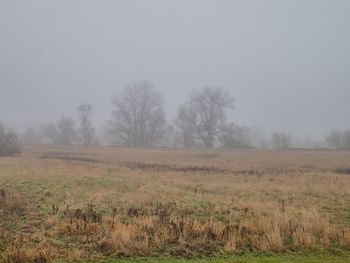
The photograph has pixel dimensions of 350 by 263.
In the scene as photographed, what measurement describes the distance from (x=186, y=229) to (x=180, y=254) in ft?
6.33

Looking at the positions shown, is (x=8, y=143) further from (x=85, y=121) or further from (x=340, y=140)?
(x=340, y=140)

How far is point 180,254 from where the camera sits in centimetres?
1213

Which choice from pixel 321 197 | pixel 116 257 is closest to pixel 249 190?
pixel 321 197

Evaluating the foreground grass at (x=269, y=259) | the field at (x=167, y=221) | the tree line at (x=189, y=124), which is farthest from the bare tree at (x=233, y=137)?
the foreground grass at (x=269, y=259)

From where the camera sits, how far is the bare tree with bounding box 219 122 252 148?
78000mm

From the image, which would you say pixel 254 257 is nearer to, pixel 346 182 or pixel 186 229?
pixel 186 229

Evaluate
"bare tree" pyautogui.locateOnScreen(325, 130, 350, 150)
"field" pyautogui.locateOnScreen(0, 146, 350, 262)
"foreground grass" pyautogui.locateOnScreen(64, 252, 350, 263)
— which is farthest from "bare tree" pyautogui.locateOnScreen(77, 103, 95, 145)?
"foreground grass" pyautogui.locateOnScreen(64, 252, 350, 263)

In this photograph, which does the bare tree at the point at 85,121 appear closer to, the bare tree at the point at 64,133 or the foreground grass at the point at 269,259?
the bare tree at the point at 64,133

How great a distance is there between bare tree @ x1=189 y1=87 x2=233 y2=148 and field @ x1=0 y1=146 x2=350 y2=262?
186 feet

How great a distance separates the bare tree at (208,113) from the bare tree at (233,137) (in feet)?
5.77

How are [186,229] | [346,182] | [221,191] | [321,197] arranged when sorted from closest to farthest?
[186,229], [321,197], [221,191], [346,182]

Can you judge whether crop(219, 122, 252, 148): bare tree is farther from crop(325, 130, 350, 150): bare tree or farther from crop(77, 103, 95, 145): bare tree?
crop(77, 103, 95, 145): bare tree

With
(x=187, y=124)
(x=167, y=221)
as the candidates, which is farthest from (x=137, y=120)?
(x=167, y=221)

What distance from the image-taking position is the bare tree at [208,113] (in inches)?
3223
